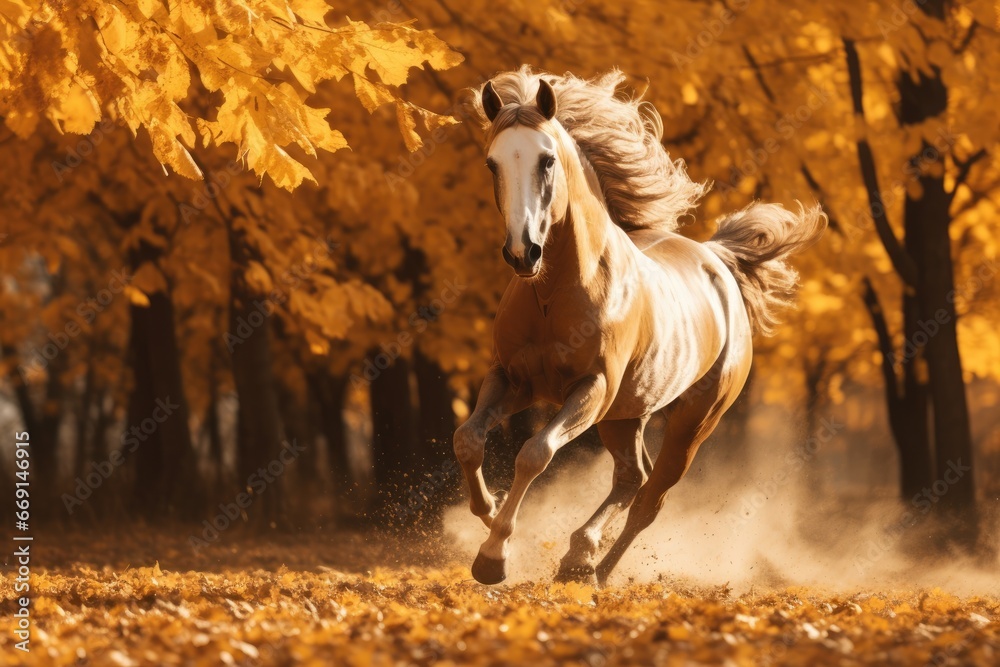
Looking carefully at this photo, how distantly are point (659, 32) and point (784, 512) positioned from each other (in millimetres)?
4738

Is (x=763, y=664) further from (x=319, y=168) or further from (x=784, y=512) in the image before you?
(x=784, y=512)

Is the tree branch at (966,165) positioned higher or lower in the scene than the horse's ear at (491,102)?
higher

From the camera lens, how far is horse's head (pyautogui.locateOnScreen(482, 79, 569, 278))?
5453 millimetres

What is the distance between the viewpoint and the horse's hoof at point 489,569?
19.1 feet

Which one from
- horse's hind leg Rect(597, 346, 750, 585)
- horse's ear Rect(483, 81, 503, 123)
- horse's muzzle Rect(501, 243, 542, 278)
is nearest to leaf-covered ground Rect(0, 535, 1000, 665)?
horse's hind leg Rect(597, 346, 750, 585)

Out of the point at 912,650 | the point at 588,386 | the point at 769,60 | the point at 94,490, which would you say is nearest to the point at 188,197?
the point at 94,490

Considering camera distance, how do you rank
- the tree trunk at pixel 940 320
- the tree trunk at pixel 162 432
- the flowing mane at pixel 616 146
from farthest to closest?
the tree trunk at pixel 162 432
the tree trunk at pixel 940 320
the flowing mane at pixel 616 146

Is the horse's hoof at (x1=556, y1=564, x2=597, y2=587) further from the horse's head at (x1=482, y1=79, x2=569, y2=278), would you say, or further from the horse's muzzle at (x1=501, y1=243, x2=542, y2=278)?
the horse's muzzle at (x1=501, y1=243, x2=542, y2=278)

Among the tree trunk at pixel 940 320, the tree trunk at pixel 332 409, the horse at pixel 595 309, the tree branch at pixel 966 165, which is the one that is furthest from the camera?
the tree trunk at pixel 332 409

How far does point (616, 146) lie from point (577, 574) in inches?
90.9

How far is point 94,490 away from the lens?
14766 millimetres

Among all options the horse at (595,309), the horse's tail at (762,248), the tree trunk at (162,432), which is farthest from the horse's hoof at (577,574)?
the tree trunk at (162,432)

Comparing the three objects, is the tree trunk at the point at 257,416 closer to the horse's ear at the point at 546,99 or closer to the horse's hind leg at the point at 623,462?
the horse's hind leg at the point at 623,462

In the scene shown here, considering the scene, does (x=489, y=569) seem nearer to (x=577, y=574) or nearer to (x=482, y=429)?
(x=482, y=429)
